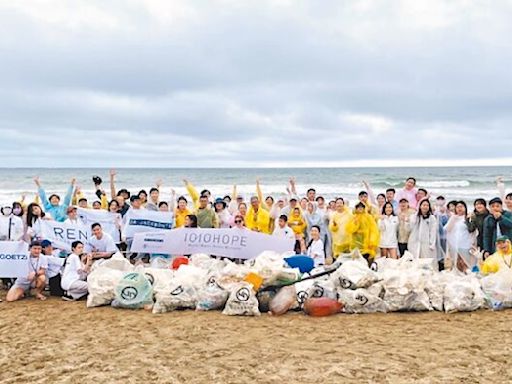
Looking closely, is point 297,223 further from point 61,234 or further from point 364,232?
point 61,234

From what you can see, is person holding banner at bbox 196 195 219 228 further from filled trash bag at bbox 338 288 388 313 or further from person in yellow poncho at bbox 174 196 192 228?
filled trash bag at bbox 338 288 388 313

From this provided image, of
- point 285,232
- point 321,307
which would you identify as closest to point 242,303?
point 321,307

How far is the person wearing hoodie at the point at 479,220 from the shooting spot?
317 inches

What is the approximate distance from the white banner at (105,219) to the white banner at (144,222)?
20cm

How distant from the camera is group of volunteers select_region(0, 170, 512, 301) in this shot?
791 cm

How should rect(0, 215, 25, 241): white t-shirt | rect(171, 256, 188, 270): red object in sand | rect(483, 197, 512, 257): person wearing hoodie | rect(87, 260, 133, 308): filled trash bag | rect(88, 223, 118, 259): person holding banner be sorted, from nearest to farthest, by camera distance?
rect(87, 260, 133, 308): filled trash bag
rect(483, 197, 512, 257): person wearing hoodie
rect(171, 256, 188, 270): red object in sand
rect(88, 223, 118, 259): person holding banner
rect(0, 215, 25, 241): white t-shirt

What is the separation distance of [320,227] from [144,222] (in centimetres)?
319

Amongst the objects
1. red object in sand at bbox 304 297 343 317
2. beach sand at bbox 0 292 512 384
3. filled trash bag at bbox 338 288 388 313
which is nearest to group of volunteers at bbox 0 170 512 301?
beach sand at bbox 0 292 512 384

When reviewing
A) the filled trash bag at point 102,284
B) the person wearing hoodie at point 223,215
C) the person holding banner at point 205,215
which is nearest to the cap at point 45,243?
the filled trash bag at point 102,284

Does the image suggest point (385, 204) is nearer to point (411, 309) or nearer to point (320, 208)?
point (320, 208)

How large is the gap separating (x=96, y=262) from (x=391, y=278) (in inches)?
172

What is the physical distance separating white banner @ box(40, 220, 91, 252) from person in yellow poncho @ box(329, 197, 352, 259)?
412 centimetres

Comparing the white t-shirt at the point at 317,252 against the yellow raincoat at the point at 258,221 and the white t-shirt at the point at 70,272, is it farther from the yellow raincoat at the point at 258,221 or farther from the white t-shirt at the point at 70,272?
the white t-shirt at the point at 70,272

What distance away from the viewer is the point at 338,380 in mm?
4625
